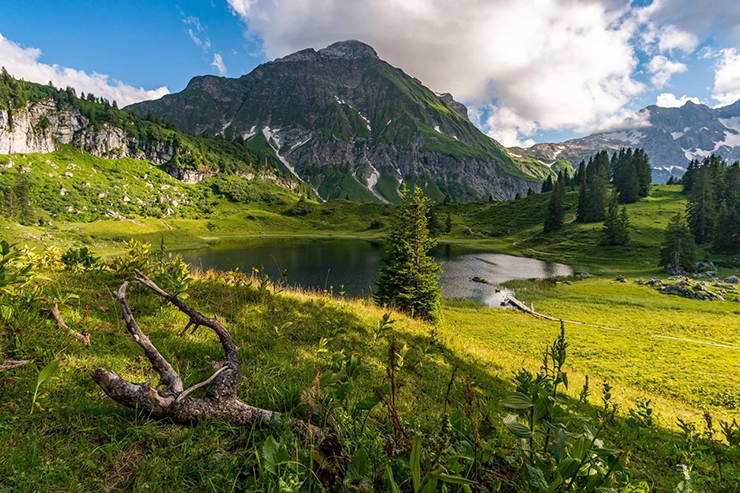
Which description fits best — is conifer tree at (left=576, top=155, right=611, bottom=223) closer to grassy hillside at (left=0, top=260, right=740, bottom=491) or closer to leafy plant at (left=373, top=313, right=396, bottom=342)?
grassy hillside at (left=0, top=260, right=740, bottom=491)

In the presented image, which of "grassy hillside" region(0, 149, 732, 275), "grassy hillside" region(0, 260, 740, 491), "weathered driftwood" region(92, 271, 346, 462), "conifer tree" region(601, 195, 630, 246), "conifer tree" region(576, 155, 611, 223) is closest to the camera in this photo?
"grassy hillside" region(0, 260, 740, 491)

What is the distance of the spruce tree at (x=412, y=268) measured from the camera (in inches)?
773

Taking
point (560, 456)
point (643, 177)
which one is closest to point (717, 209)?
point (643, 177)

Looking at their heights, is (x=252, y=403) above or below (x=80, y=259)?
below

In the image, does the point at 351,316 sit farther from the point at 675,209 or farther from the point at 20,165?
the point at 20,165

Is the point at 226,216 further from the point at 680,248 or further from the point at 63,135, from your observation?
the point at 680,248

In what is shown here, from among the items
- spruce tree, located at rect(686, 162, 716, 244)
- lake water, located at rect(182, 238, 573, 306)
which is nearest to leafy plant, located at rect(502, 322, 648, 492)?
lake water, located at rect(182, 238, 573, 306)

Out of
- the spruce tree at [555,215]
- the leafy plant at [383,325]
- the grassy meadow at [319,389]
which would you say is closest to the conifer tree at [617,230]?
the spruce tree at [555,215]

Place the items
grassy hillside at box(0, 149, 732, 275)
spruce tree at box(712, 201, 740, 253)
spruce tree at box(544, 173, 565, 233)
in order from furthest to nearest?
spruce tree at box(544, 173, 565, 233)
grassy hillside at box(0, 149, 732, 275)
spruce tree at box(712, 201, 740, 253)

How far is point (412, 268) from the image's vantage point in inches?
792

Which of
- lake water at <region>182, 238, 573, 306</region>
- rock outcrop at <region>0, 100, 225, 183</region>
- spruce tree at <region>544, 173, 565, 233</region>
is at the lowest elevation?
lake water at <region>182, 238, 573, 306</region>

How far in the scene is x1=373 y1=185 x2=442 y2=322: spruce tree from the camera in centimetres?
1962

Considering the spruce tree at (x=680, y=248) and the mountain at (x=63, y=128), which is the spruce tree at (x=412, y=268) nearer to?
the spruce tree at (x=680, y=248)

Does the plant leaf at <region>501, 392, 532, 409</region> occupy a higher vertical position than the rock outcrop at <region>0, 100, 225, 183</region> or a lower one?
lower
